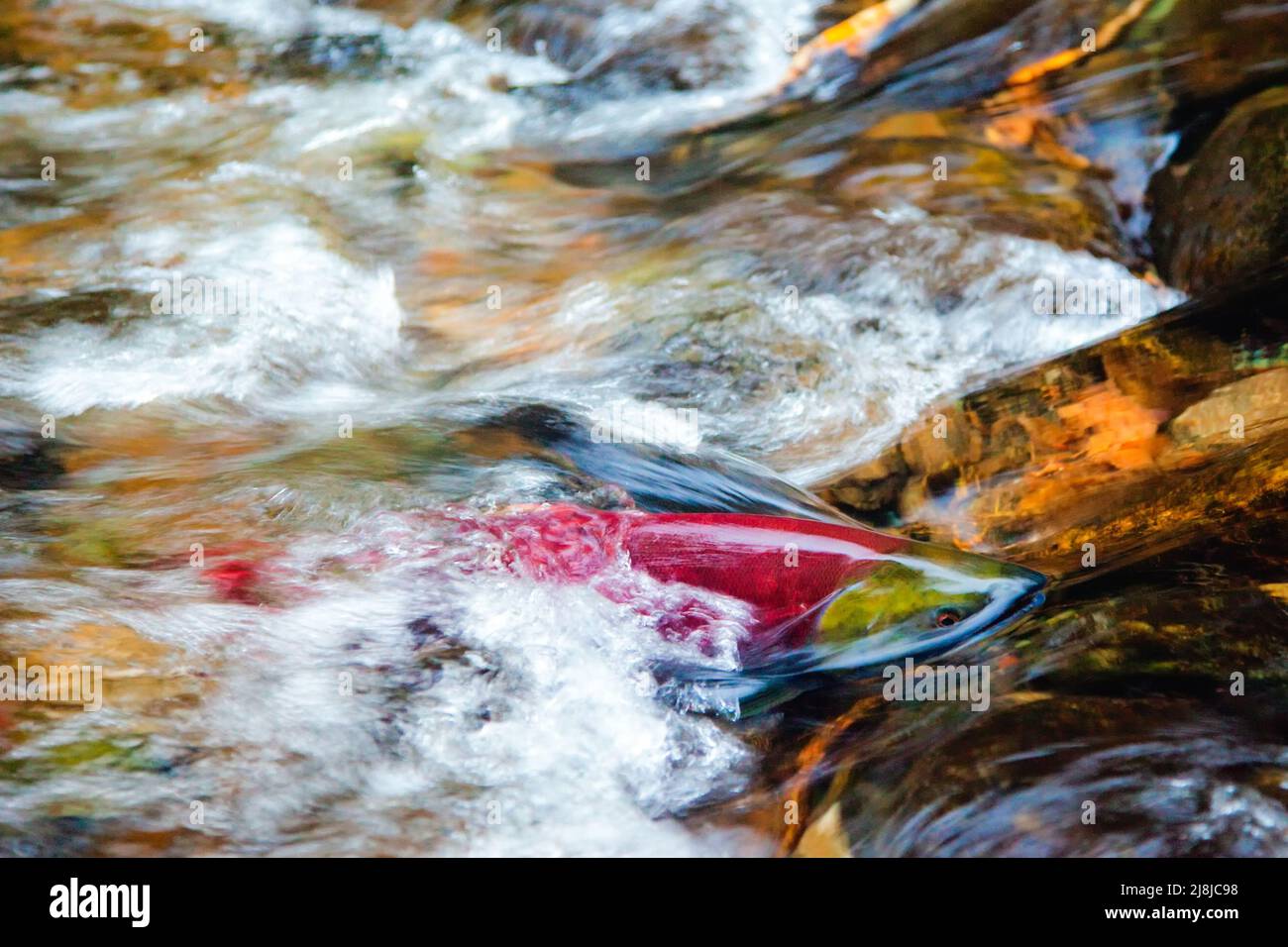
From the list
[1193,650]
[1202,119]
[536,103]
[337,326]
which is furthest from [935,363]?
[536,103]

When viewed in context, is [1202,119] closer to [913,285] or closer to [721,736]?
[913,285]

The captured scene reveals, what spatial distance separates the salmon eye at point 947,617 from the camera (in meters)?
3.48

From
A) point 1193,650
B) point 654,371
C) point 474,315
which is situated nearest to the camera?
point 1193,650

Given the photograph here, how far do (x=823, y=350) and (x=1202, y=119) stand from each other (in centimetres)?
261

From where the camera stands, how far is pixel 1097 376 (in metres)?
4.44

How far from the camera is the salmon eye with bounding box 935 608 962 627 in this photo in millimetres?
3482

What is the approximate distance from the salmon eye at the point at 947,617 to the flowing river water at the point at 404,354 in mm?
451

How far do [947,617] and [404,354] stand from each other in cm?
317

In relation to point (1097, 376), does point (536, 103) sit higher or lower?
higher

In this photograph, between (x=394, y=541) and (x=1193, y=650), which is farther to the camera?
(x=394, y=541)
